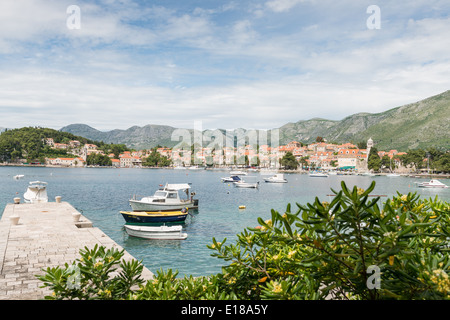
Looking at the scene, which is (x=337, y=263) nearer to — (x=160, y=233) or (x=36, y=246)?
(x=36, y=246)

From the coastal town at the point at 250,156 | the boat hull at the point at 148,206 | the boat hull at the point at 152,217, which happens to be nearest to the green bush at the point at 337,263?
the boat hull at the point at 152,217

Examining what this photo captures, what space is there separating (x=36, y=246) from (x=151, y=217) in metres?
10.4

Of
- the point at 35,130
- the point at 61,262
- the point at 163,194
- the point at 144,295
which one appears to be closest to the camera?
the point at 144,295

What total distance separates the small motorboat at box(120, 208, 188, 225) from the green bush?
61.1 ft

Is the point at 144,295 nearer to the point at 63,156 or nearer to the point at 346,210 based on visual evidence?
the point at 346,210

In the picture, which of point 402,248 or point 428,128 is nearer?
point 402,248

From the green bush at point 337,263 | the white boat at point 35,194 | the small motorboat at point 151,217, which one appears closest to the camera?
the green bush at point 337,263

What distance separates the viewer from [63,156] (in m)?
163

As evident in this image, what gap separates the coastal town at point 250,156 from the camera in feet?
411

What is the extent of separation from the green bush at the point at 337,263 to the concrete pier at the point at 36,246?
487 cm

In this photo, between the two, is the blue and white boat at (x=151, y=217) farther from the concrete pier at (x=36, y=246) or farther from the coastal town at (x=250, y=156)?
the coastal town at (x=250, y=156)

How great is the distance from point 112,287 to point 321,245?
1984 mm

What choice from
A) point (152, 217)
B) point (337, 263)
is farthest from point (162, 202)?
point (337, 263)
